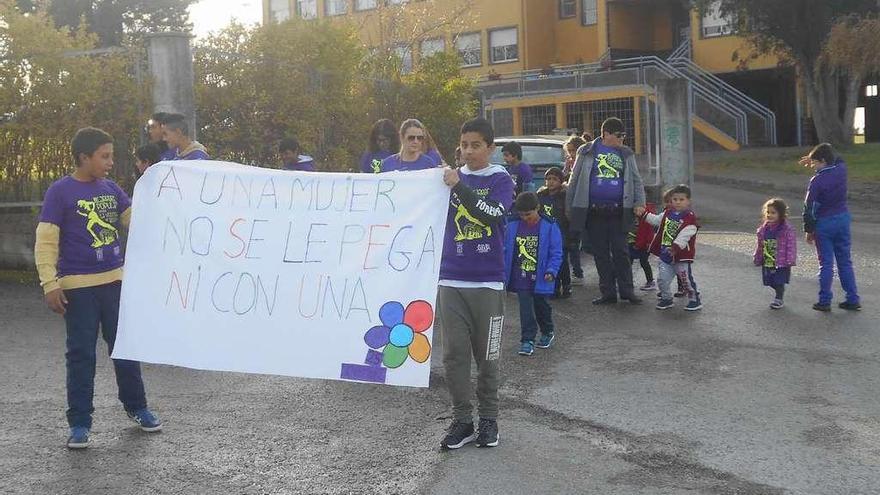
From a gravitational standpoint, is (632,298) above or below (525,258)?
below

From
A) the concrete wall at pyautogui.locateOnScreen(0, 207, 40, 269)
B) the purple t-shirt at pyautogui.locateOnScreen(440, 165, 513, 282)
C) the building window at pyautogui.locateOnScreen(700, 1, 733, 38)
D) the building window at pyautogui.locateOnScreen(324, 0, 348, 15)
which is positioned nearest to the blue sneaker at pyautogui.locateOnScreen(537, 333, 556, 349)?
the purple t-shirt at pyautogui.locateOnScreen(440, 165, 513, 282)

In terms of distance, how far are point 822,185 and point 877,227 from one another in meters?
7.78

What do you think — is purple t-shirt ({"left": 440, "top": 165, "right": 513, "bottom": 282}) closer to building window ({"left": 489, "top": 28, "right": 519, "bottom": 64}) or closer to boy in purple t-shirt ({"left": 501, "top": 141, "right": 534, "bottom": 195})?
boy in purple t-shirt ({"left": 501, "top": 141, "right": 534, "bottom": 195})

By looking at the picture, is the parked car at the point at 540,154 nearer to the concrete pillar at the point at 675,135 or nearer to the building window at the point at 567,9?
the concrete pillar at the point at 675,135

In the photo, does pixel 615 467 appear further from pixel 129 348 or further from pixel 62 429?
pixel 62 429

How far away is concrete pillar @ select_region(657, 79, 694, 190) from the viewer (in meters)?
19.5

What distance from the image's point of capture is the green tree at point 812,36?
31.3 metres

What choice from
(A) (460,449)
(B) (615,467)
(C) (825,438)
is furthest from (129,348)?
(C) (825,438)

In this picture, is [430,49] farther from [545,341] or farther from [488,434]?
[488,434]

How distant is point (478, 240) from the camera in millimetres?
6410

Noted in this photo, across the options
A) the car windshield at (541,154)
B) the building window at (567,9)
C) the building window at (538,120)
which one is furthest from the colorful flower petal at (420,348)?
the building window at (567,9)

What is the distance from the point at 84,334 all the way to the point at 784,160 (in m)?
28.0

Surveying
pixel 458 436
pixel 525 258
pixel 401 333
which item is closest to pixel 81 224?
pixel 401 333

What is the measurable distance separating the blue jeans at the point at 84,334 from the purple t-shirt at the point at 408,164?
2599mm
